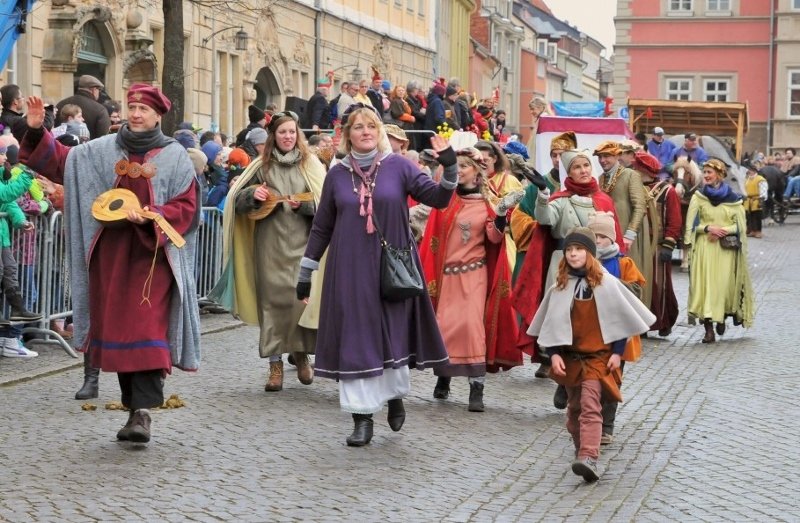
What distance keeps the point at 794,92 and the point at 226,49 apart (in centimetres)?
3883

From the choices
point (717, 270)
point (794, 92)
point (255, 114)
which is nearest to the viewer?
point (717, 270)

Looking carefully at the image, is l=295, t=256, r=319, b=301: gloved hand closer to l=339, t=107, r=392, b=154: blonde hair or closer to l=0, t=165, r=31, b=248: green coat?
l=339, t=107, r=392, b=154: blonde hair

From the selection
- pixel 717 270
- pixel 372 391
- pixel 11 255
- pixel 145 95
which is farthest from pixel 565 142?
pixel 717 270

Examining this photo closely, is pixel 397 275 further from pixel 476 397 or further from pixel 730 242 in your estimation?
pixel 730 242

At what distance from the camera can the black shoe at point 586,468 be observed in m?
8.25

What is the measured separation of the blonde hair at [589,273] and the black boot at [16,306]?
5.48m

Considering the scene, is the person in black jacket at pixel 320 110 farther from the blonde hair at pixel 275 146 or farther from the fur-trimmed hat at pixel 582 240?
the fur-trimmed hat at pixel 582 240

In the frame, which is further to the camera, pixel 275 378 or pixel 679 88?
pixel 679 88

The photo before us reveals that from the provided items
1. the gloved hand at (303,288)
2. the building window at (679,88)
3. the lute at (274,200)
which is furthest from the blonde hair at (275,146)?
the building window at (679,88)

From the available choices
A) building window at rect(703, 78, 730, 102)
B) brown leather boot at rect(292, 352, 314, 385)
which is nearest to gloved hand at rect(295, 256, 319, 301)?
brown leather boot at rect(292, 352, 314, 385)

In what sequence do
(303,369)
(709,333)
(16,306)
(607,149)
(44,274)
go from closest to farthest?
(303,369)
(16,306)
(44,274)
(607,149)
(709,333)

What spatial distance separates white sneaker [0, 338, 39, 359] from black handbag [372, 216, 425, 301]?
14.6ft

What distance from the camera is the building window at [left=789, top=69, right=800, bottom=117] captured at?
221 ft

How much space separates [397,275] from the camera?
30.5ft
